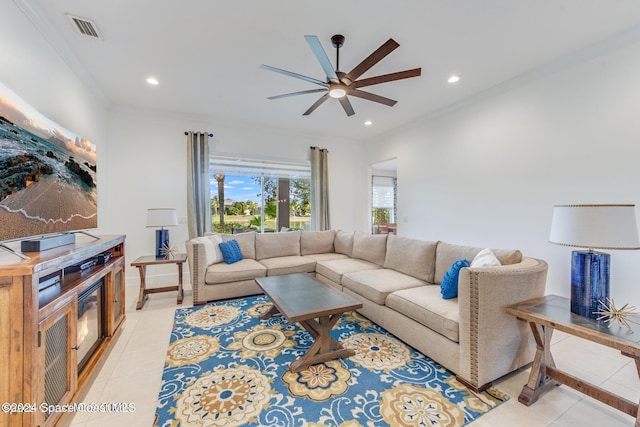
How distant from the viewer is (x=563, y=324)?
1516 millimetres

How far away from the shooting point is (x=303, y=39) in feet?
8.29

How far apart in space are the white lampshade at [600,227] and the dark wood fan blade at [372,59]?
1595mm

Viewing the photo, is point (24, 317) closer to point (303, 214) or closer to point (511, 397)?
point (511, 397)

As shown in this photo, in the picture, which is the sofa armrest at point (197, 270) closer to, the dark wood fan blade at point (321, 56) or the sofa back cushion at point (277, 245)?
the sofa back cushion at point (277, 245)

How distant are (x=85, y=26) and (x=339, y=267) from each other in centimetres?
356

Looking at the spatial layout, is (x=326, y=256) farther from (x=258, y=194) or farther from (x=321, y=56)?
(x=321, y=56)

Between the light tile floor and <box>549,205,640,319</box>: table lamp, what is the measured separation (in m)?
0.62

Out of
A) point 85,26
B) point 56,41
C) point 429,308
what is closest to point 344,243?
point 429,308

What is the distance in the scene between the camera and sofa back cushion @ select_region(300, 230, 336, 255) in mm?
4594

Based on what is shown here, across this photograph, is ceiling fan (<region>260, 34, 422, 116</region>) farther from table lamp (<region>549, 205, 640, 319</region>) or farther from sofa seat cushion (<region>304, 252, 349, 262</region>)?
sofa seat cushion (<region>304, 252, 349, 262</region>)

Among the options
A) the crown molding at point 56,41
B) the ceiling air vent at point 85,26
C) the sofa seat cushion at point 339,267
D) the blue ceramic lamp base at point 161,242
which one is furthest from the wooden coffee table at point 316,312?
the crown molding at point 56,41

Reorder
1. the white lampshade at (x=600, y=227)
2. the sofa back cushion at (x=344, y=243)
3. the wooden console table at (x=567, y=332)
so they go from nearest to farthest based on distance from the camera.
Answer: the wooden console table at (x=567, y=332), the white lampshade at (x=600, y=227), the sofa back cushion at (x=344, y=243)

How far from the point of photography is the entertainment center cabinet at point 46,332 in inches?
46.8

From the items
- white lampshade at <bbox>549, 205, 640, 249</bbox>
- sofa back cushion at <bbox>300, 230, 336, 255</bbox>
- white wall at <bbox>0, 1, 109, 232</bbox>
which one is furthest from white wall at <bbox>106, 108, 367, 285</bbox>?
white lampshade at <bbox>549, 205, 640, 249</bbox>
